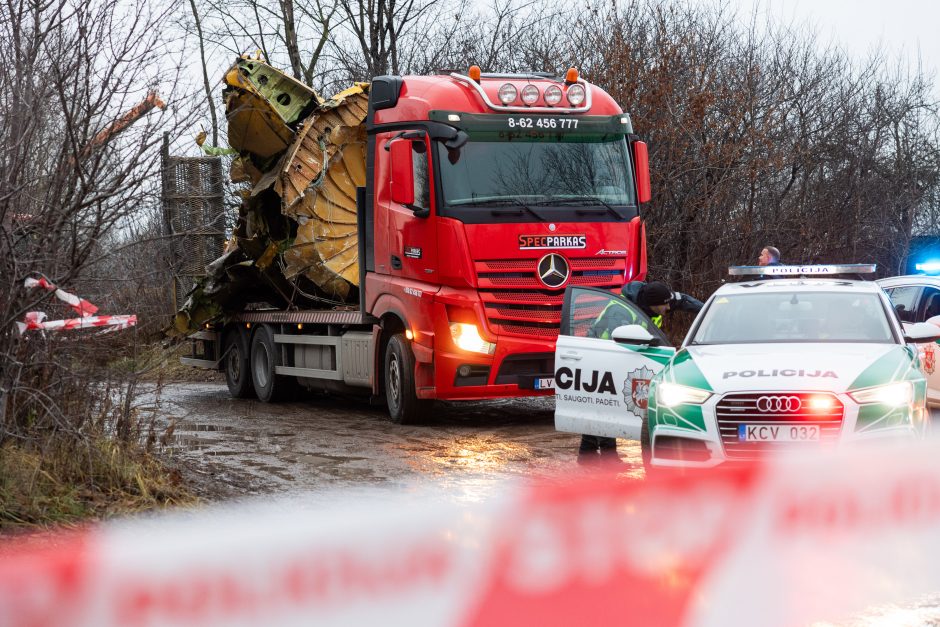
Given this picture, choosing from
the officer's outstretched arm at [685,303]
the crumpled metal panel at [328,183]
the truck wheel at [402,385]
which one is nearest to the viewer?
the officer's outstretched arm at [685,303]

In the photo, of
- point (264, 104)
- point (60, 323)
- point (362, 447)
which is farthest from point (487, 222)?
point (60, 323)

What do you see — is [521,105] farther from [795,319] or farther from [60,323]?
[60,323]

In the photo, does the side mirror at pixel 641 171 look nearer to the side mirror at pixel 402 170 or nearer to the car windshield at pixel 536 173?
the car windshield at pixel 536 173

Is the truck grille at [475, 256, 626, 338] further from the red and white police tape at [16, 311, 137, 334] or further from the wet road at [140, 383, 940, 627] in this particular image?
the red and white police tape at [16, 311, 137, 334]

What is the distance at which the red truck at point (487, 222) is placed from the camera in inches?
509

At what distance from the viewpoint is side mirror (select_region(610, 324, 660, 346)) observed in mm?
8961

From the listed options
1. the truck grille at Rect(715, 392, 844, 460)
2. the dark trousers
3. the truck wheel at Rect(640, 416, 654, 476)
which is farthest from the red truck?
the truck grille at Rect(715, 392, 844, 460)

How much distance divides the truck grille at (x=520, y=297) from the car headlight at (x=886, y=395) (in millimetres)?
5637

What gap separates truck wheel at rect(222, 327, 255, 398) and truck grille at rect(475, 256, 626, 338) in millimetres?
6075

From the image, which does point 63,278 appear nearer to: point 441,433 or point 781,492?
point 781,492

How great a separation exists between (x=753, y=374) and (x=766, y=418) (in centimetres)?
35

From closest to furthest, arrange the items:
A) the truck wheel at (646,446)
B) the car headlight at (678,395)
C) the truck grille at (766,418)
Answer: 1. the truck grille at (766,418)
2. the car headlight at (678,395)
3. the truck wheel at (646,446)

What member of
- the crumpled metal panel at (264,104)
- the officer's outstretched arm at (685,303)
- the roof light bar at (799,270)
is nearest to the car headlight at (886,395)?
the roof light bar at (799,270)

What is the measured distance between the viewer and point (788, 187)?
25.6 metres
